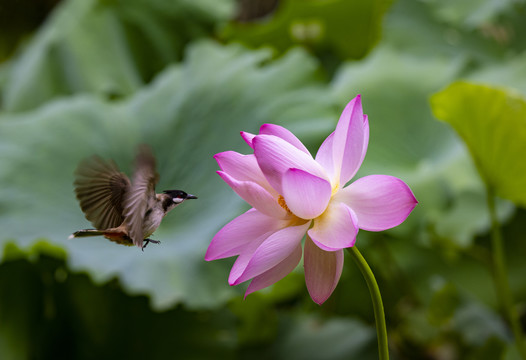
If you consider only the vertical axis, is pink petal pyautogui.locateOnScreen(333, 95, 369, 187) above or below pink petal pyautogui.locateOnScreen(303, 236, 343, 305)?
above

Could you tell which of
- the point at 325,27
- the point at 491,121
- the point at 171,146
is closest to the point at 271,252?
the point at 491,121

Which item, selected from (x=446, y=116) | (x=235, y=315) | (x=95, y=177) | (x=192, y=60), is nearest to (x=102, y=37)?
(x=192, y=60)

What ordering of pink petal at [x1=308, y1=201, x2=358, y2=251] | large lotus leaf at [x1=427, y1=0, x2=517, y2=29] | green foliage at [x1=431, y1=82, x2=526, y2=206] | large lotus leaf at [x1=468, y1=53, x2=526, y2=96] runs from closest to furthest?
pink petal at [x1=308, y1=201, x2=358, y2=251] < green foliage at [x1=431, y1=82, x2=526, y2=206] < large lotus leaf at [x1=468, y1=53, x2=526, y2=96] < large lotus leaf at [x1=427, y1=0, x2=517, y2=29]

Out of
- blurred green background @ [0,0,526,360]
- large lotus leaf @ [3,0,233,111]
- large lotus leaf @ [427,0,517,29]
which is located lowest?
blurred green background @ [0,0,526,360]

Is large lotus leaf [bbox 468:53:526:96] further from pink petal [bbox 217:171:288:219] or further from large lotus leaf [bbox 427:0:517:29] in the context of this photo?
pink petal [bbox 217:171:288:219]

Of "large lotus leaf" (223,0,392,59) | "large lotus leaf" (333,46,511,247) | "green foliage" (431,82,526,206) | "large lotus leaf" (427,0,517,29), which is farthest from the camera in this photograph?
"large lotus leaf" (223,0,392,59)

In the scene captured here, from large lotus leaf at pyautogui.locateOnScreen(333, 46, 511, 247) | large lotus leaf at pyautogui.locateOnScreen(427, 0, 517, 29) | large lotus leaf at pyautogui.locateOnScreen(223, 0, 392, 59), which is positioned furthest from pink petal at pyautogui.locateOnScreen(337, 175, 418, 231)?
large lotus leaf at pyautogui.locateOnScreen(223, 0, 392, 59)

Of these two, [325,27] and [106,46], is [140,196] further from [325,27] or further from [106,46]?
[106,46]

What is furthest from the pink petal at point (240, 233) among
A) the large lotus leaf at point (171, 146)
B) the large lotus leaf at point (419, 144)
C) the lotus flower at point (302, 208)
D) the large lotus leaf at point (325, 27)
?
the large lotus leaf at point (325, 27)
